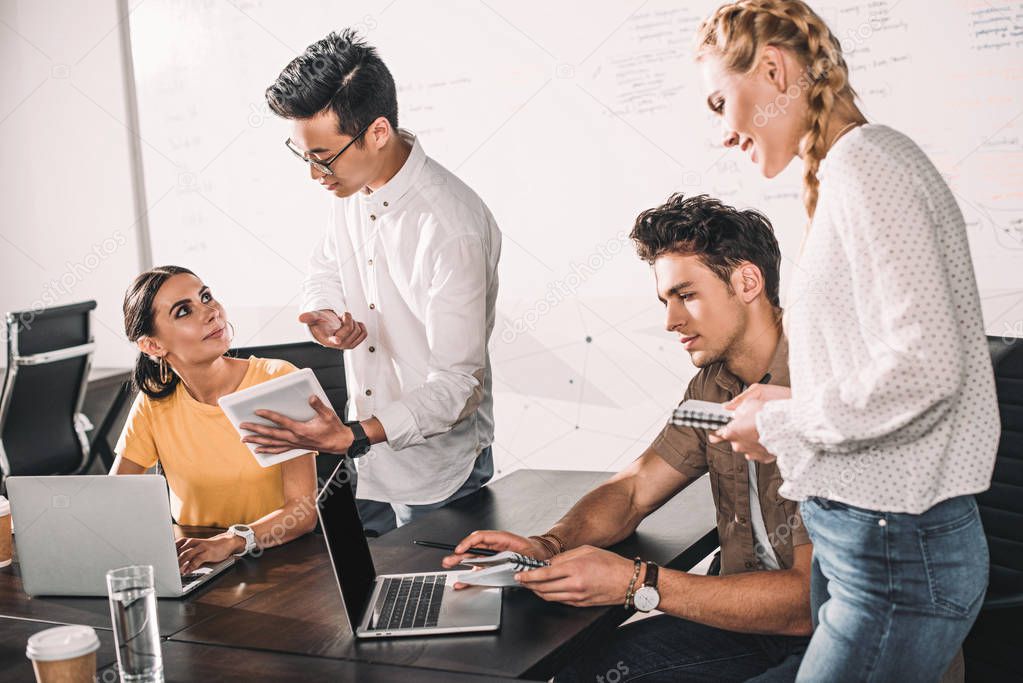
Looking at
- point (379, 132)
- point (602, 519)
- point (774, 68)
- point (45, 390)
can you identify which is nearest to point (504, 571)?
point (602, 519)

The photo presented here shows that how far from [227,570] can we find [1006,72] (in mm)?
2381

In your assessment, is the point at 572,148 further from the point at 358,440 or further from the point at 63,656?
the point at 63,656

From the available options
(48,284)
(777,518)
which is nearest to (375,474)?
(777,518)

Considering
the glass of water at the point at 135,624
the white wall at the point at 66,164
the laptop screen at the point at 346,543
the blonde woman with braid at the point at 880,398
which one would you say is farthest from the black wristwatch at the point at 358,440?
the white wall at the point at 66,164

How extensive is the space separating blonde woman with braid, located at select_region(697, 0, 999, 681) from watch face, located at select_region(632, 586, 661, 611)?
29 cm

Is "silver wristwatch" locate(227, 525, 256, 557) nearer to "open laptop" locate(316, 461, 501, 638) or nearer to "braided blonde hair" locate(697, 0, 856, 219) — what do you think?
"open laptop" locate(316, 461, 501, 638)

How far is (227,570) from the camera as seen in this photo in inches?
68.9

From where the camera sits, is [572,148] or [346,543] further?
[572,148]

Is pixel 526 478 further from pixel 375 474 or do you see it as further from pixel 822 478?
pixel 822 478

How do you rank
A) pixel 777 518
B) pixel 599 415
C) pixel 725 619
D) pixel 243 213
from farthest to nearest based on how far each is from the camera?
pixel 243 213 → pixel 599 415 → pixel 777 518 → pixel 725 619

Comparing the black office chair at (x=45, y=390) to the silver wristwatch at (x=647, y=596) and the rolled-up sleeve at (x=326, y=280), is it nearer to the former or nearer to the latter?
the rolled-up sleeve at (x=326, y=280)

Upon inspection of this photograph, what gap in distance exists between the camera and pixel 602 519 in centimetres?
179

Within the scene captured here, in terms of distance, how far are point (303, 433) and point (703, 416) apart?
2.51 feet

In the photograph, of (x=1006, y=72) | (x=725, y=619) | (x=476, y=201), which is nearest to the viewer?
(x=725, y=619)
